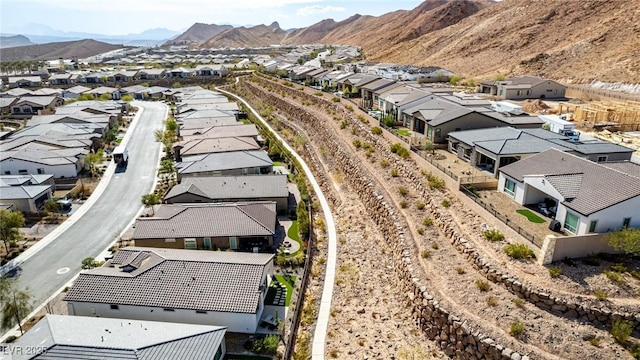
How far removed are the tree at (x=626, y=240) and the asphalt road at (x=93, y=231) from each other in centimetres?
3411

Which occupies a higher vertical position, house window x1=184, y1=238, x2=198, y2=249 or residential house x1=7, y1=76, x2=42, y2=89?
residential house x1=7, y1=76, x2=42, y2=89

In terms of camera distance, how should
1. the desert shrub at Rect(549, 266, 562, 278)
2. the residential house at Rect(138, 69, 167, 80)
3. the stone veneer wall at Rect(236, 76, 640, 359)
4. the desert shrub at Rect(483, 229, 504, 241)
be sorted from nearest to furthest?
the stone veneer wall at Rect(236, 76, 640, 359), the desert shrub at Rect(549, 266, 562, 278), the desert shrub at Rect(483, 229, 504, 241), the residential house at Rect(138, 69, 167, 80)

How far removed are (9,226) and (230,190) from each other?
1728 cm

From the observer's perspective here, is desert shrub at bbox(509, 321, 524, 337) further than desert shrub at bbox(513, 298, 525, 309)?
No

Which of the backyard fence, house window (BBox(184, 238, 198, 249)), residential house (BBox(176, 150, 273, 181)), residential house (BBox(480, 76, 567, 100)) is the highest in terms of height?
residential house (BBox(480, 76, 567, 100))

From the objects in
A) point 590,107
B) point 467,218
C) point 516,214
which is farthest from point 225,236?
point 590,107

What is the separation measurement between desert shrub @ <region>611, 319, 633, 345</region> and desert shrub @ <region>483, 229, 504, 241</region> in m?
7.22

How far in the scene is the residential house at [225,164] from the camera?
42438mm

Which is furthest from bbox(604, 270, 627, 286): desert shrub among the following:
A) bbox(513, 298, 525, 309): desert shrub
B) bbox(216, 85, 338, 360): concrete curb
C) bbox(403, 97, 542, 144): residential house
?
bbox(403, 97, 542, 144): residential house

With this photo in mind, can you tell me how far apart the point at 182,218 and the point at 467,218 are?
2160cm

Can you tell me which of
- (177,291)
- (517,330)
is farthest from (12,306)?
(517,330)

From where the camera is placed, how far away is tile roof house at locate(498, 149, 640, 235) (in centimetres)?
2228

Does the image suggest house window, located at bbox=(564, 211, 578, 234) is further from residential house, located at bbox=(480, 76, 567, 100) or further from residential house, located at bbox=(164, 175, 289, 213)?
residential house, located at bbox=(480, 76, 567, 100)

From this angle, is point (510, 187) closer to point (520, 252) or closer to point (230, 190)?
point (520, 252)
